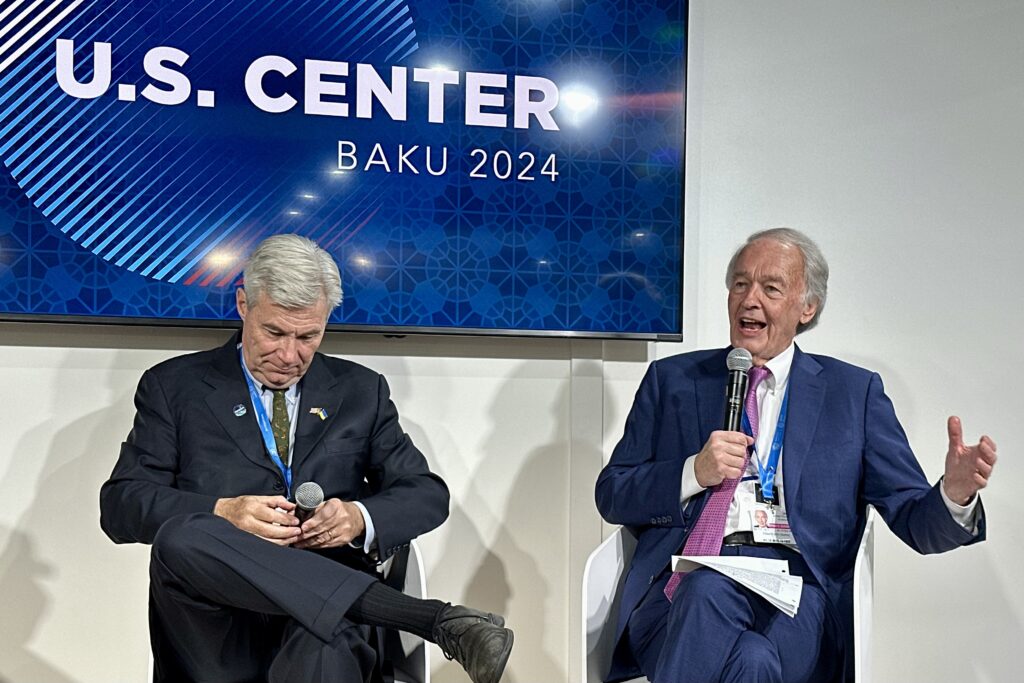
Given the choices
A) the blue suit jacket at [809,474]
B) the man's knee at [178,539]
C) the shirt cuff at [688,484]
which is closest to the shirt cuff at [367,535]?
the man's knee at [178,539]

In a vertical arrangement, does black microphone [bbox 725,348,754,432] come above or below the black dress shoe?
above

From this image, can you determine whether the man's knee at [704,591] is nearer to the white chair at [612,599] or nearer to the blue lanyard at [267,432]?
the white chair at [612,599]

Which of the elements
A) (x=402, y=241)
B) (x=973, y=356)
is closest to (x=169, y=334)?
(x=402, y=241)

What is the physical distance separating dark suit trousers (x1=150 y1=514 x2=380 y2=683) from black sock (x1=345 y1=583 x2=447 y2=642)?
3cm

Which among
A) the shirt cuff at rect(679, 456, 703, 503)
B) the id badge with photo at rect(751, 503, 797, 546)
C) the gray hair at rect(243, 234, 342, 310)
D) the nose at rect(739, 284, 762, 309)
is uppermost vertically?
the gray hair at rect(243, 234, 342, 310)

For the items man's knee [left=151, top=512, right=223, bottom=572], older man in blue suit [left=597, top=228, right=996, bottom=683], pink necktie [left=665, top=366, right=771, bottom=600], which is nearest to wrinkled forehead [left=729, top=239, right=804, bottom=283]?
older man in blue suit [left=597, top=228, right=996, bottom=683]

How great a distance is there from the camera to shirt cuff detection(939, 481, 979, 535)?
264 cm

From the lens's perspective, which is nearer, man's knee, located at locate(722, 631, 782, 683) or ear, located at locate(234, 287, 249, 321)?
man's knee, located at locate(722, 631, 782, 683)

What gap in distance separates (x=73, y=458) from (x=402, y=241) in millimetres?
1120

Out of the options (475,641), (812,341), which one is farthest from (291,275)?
(812,341)

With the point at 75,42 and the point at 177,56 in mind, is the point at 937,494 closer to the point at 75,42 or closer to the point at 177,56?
the point at 177,56

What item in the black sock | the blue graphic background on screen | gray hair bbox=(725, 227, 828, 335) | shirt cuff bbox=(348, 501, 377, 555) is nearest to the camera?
the black sock

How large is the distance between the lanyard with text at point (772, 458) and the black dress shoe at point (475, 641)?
0.77 m

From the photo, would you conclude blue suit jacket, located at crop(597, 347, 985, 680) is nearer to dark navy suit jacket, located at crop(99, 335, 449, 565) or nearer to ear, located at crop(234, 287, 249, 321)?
dark navy suit jacket, located at crop(99, 335, 449, 565)
